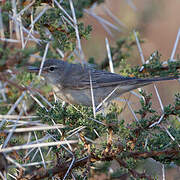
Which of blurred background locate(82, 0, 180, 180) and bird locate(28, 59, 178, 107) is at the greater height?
blurred background locate(82, 0, 180, 180)

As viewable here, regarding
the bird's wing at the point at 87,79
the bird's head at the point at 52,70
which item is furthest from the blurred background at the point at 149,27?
the bird's head at the point at 52,70

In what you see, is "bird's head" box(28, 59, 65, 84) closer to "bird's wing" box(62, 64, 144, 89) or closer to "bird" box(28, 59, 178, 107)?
"bird" box(28, 59, 178, 107)

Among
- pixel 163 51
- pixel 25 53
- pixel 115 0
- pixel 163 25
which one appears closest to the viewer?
pixel 25 53

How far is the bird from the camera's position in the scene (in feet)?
16.8

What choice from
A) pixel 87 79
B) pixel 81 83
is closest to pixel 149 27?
pixel 87 79

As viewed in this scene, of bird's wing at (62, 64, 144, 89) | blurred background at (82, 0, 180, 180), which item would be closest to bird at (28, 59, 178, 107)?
bird's wing at (62, 64, 144, 89)

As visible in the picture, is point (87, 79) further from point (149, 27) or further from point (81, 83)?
point (149, 27)

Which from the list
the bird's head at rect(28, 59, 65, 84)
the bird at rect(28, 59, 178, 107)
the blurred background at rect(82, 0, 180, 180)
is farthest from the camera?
the blurred background at rect(82, 0, 180, 180)

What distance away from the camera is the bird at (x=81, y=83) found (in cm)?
512

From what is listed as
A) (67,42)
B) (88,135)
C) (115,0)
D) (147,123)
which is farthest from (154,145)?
(115,0)

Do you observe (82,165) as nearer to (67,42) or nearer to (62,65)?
(67,42)

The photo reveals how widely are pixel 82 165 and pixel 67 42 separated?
1504 millimetres

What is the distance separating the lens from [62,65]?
18.1 ft

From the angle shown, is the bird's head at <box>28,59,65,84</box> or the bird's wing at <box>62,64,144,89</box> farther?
the bird's head at <box>28,59,65,84</box>
